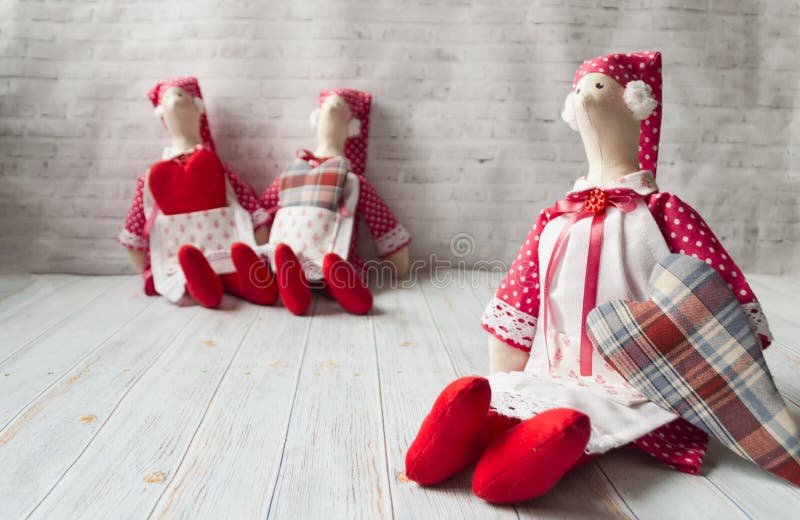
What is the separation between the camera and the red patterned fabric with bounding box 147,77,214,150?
6.40 feet

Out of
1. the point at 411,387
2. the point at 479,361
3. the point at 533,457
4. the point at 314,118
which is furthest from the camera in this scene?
the point at 314,118

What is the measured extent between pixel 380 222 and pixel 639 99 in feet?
3.60

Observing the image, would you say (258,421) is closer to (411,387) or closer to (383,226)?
(411,387)

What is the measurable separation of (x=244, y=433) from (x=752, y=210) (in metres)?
1.92

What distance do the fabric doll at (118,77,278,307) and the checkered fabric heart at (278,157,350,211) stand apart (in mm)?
131

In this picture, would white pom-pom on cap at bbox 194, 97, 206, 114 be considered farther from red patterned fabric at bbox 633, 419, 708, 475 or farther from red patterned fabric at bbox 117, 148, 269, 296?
red patterned fabric at bbox 633, 419, 708, 475

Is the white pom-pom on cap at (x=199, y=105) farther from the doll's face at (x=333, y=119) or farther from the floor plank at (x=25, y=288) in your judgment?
the floor plank at (x=25, y=288)

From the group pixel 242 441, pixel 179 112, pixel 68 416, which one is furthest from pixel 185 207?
pixel 242 441

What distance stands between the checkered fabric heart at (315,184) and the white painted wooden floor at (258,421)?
37 centimetres

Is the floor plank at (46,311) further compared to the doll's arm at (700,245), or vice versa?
the floor plank at (46,311)

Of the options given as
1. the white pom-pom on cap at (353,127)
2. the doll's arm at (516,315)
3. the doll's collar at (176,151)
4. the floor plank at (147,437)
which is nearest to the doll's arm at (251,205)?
the doll's collar at (176,151)

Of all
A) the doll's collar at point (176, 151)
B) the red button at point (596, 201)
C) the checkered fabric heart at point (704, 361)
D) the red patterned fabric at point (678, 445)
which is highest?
the doll's collar at point (176, 151)

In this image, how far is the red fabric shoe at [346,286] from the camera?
1670mm

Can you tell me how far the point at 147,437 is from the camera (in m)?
0.98
